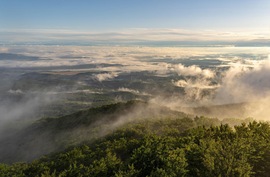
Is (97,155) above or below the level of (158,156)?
below

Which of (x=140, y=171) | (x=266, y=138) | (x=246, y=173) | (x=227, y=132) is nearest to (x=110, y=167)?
(x=140, y=171)

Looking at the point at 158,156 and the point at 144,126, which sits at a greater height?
the point at 158,156

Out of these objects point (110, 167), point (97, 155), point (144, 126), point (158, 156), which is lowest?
point (144, 126)

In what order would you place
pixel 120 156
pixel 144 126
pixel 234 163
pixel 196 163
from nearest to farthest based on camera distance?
pixel 234 163
pixel 196 163
pixel 120 156
pixel 144 126

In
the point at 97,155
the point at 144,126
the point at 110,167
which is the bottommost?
the point at 144,126

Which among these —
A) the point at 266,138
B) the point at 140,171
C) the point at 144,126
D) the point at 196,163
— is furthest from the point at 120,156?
the point at 144,126

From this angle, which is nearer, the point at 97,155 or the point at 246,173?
the point at 246,173

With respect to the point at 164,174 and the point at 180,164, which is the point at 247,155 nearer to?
the point at 180,164

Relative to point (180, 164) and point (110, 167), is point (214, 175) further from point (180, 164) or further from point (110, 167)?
point (110, 167)

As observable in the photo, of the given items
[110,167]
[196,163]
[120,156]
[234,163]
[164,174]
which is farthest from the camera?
[120,156]
